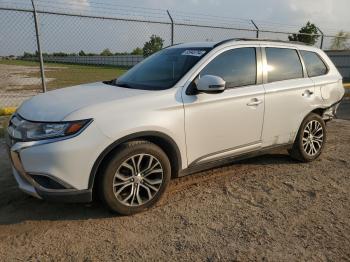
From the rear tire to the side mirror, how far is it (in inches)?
75.5

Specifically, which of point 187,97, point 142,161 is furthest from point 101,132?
point 187,97

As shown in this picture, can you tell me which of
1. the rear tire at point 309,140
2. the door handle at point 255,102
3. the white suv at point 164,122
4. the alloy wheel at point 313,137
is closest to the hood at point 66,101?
the white suv at point 164,122

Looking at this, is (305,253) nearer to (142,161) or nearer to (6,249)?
(142,161)

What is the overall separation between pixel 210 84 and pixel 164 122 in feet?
2.10

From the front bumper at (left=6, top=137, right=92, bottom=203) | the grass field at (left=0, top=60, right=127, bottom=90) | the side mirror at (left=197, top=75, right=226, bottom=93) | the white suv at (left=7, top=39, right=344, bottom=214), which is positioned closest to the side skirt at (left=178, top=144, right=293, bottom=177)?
the white suv at (left=7, top=39, right=344, bottom=214)

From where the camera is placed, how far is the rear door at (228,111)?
3889 millimetres

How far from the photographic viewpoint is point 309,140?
5.27 m

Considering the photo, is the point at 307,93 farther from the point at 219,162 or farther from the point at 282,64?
the point at 219,162

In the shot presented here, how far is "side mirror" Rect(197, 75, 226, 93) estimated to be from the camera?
3.75 m

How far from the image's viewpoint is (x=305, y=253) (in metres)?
3.03

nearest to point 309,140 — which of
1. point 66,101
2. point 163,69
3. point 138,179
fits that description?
point 163,69

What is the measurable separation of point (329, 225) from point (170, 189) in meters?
1.77

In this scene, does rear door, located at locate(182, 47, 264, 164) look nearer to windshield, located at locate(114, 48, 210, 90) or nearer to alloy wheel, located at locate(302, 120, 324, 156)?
windshield, located at locate(114, 48, 210, 90)

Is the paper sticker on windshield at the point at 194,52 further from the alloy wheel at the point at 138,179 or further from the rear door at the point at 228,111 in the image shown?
the alloy wheel at the point at 138,179
